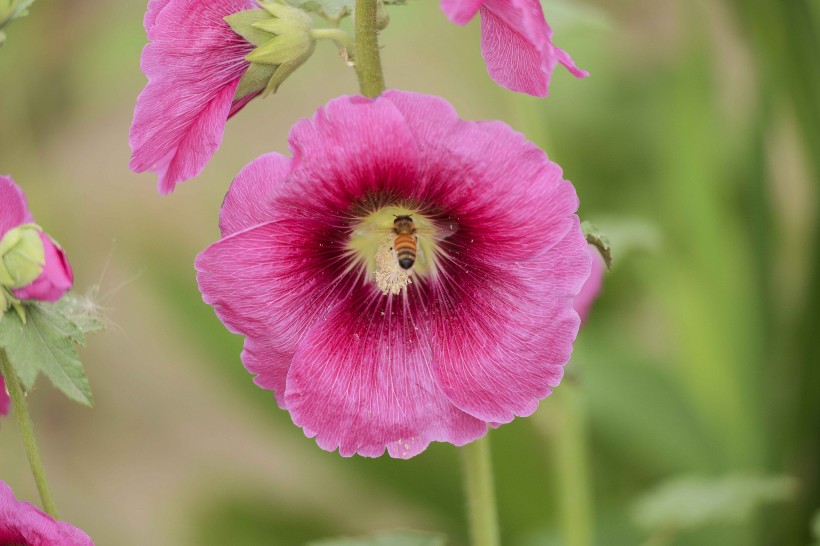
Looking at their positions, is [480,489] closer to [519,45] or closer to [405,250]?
[405,250]

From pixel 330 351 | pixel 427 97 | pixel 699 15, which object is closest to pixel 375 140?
pixel 427 97

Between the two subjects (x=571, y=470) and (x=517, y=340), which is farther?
Result: (x=571, y=470)

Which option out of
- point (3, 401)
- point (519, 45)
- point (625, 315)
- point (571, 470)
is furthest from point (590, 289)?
point (625, 315)

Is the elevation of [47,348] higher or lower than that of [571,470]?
lower

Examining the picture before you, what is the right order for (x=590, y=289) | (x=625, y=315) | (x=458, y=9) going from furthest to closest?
(x=625, y=315) → (x=590, y=289) → (x=458, y=9)

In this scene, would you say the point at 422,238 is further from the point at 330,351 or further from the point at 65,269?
the point at 65,269

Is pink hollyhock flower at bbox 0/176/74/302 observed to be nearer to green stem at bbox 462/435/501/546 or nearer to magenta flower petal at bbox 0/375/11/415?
magenta flower petal at bbox 0/375/11/415

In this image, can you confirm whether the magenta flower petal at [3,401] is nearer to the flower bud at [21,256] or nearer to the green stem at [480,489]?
the flower bud at [21,256]

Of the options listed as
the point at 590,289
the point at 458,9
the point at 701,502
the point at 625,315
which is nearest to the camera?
the point at 458,9
